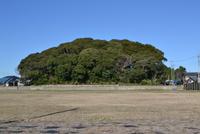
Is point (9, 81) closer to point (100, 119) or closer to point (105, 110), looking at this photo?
point (105, 110)

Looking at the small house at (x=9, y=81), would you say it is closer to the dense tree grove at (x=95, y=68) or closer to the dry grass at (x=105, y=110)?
the dense tree grove at (x=95, y=68)

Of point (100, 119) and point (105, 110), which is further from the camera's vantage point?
point (105, 110)

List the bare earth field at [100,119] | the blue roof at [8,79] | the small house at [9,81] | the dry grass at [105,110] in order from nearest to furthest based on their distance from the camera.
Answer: the bare earth field at [100,119]
the dry grass at [105,110]
the small house at [9,81]
the blue roof at [8,79]

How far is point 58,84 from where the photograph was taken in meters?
92.8

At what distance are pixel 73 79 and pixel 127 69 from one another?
36.4 ft

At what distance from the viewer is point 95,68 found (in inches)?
3565

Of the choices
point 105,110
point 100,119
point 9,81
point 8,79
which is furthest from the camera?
point 8,79

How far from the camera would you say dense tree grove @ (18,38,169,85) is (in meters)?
90.4

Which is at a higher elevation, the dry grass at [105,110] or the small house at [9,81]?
the small house at [9,81]

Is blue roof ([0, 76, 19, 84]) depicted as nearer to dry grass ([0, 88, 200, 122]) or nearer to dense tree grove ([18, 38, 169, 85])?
dense tree grove ([18, 38, 169, 85])

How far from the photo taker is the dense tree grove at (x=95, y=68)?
90.4 metres


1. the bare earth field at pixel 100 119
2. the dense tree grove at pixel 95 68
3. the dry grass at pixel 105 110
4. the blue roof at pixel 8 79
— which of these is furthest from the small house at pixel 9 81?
the bare earth field at pixel 100 119

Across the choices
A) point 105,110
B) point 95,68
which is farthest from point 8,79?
point 105,110

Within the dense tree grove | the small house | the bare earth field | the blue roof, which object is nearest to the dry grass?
the bare earth field
